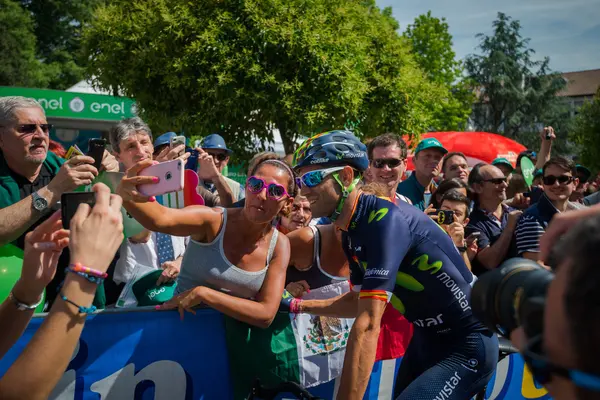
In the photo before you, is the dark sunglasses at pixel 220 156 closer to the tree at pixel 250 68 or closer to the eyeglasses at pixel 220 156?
the eyeglasses at pixel 220 156

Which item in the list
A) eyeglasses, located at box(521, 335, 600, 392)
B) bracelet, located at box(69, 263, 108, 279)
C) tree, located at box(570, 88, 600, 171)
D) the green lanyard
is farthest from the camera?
tree, located at box(570, 88, 600, 171)

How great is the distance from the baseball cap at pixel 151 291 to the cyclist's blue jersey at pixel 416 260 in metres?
1.19

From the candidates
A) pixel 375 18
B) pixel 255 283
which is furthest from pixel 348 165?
pixel 375 18

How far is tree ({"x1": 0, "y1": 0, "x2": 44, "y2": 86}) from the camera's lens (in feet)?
102

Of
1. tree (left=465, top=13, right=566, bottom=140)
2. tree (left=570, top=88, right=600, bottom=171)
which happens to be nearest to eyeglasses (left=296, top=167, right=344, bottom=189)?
tree (left=570, top=88, right=600, bottom=171)

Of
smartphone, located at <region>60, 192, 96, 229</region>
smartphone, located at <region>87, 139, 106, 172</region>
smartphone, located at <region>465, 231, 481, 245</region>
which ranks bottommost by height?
smartphone, located at <region>465, 231, 481, 245</region>

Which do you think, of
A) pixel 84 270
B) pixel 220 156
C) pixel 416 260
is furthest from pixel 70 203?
pixel 220 156

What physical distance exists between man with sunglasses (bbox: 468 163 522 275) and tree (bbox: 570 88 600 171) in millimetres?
24669

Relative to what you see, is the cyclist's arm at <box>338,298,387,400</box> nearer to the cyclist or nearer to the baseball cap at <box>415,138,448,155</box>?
the cyclist

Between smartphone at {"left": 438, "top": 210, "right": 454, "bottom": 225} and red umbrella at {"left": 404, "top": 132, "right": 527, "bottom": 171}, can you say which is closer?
smartphone at {"left": 438, "top": 210, "right": 454, "bottom": 225}

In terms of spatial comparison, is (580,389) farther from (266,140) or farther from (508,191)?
(266,140)

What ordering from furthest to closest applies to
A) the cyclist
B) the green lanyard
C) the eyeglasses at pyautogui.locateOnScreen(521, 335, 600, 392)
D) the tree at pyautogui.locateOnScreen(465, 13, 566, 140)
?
the tree at pyautogui.locateOnScreen(465, 13, 566, 140) < the green lanyard < the cyclist < the eyeglasses at pyautogui.locateOnScreen(521, 335, 600, 392)

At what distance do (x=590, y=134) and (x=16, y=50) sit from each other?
30842 mm

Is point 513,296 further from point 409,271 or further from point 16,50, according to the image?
point 16,50
